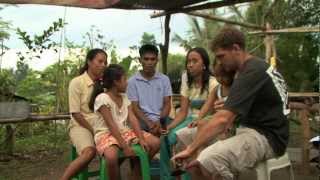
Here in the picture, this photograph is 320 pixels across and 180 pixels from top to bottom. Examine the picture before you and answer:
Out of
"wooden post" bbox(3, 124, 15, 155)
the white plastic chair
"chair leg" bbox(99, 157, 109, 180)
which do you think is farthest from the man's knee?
"wooden post" bbox(3, 124, 15, 155)

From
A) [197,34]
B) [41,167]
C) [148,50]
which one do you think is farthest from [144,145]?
[197,34]

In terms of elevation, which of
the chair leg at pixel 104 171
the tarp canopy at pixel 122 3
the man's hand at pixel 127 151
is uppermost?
the tarp canopy at pixel 122 3

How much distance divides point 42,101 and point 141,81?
17.7 ft

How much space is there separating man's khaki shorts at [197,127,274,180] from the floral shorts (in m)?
1.29

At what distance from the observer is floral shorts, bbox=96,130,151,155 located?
4621 mm

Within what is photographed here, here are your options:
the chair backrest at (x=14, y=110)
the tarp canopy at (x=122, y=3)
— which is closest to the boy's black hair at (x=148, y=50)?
the tarp canopy at (x=122, y=3)

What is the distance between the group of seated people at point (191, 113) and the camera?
3443mm

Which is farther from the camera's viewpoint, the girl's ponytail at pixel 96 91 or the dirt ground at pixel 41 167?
the dirt ground at pixel 41 167

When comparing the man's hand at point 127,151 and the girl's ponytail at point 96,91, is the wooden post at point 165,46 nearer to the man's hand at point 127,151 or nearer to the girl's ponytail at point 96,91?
the girl's ponytail at point 96,91

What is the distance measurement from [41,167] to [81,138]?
2.14 meters

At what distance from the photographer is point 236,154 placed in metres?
3.46

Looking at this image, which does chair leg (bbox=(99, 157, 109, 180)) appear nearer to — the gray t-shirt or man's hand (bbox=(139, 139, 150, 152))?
man's hand (bbox=(139, 139, 150, 152))

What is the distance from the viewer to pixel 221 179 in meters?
3.58

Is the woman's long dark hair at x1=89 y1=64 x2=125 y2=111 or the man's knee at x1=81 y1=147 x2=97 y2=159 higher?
the woman's long dark hair at x1=89 y1=64 x2=125 y2=111
